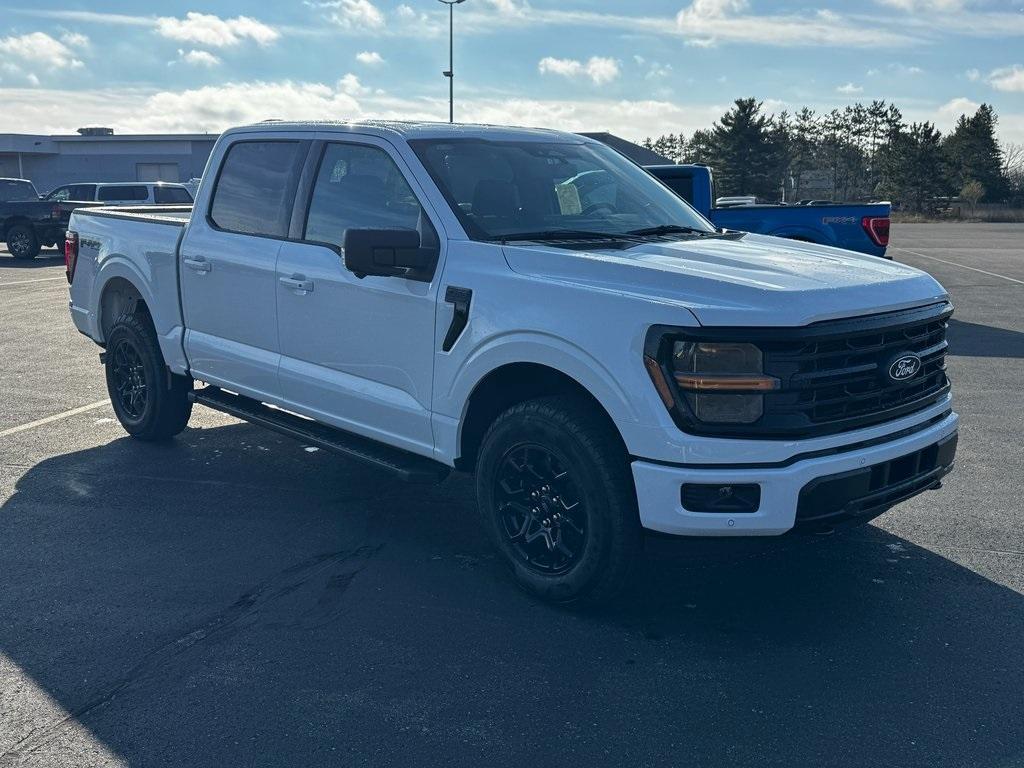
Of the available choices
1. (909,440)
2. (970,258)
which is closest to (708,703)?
(909,440)

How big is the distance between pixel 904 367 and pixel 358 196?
2682mm

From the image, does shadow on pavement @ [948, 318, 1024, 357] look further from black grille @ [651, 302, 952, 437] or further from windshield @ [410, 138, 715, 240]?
black grille @ [651, 302, 952, 437]

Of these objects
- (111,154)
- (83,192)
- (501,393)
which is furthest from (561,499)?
(111,154)

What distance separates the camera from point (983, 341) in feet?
37.0

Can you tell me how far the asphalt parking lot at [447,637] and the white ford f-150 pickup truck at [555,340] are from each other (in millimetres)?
462

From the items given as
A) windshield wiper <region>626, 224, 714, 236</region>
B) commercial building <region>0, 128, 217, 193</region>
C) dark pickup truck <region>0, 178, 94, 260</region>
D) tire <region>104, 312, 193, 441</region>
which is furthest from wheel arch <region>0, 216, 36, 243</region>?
commercial building <region>0, 128, 217, 193</region>

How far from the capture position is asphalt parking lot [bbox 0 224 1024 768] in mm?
3273

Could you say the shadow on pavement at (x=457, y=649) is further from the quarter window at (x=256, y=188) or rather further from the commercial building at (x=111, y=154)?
the commercial building at (x=111, y=154)

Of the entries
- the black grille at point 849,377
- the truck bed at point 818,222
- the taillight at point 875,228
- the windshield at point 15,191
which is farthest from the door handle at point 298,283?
the windshield at point 15,191

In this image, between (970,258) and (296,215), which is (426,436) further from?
(970,258)

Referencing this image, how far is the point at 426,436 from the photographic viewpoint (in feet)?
15.4

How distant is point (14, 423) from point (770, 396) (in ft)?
19.3

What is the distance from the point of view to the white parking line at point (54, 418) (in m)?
7.21

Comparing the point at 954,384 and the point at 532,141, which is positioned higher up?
the point at 532,141
